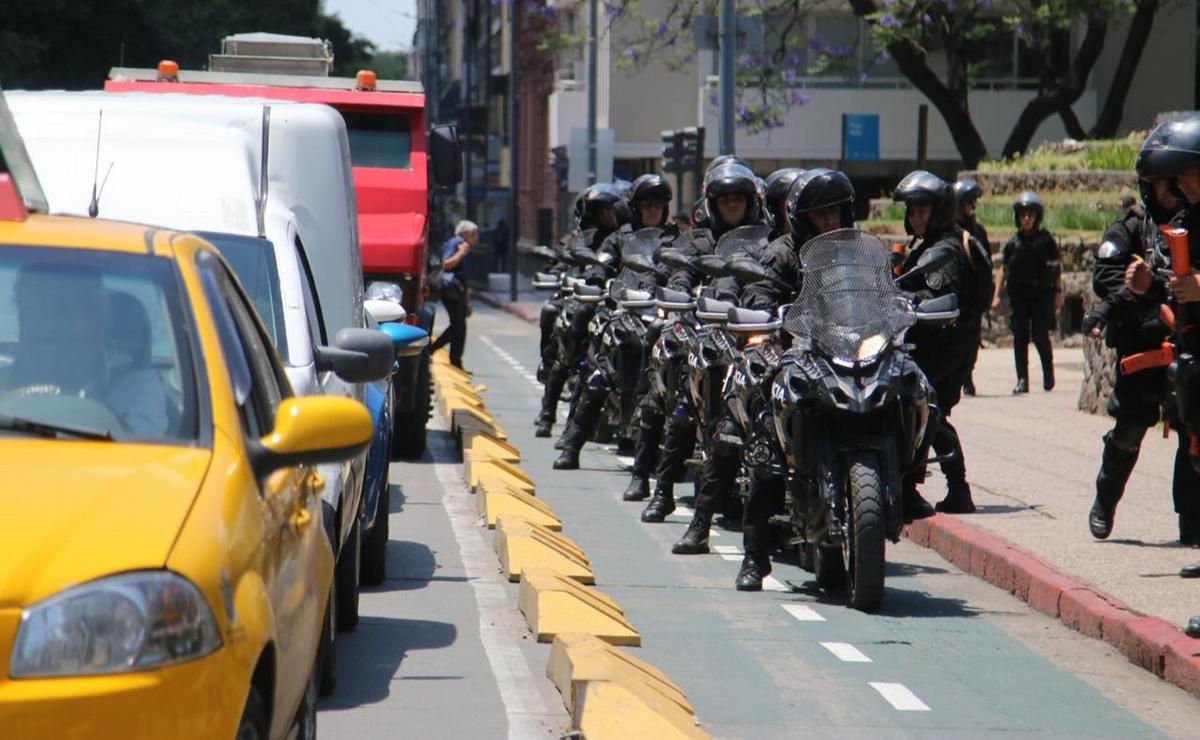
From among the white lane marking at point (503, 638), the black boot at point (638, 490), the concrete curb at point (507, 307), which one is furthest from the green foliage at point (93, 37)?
the white lane marking at point (503, 638)

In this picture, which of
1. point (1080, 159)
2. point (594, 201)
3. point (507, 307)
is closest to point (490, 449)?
point (594, 201)

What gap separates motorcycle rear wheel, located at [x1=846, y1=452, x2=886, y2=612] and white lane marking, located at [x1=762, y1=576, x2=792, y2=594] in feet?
2.54

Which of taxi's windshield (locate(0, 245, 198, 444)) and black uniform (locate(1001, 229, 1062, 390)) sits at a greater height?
taxi's windshield (locate(0, 245, 198, 444))

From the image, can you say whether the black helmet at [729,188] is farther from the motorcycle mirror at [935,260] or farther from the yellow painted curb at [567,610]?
the yellow painted curb at [567,610]

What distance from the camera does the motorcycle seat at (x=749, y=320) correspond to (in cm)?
981

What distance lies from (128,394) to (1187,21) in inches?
Answer: 1812

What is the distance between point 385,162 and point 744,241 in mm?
5361

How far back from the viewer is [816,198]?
10.3 meters

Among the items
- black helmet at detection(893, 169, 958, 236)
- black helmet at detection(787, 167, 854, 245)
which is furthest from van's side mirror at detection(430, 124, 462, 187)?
black helmet at detection(787, 167, 854, 245)

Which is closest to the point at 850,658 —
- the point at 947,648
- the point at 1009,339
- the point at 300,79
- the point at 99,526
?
the point at 947,648

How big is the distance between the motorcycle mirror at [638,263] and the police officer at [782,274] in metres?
3.14

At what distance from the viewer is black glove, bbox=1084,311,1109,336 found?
10.5m

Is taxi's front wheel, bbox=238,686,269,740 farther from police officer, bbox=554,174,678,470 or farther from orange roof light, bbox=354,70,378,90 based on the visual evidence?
orange roof light, bbox=354,70,378,90

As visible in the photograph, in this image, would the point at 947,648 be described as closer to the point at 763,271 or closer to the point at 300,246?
the point at 763,271
